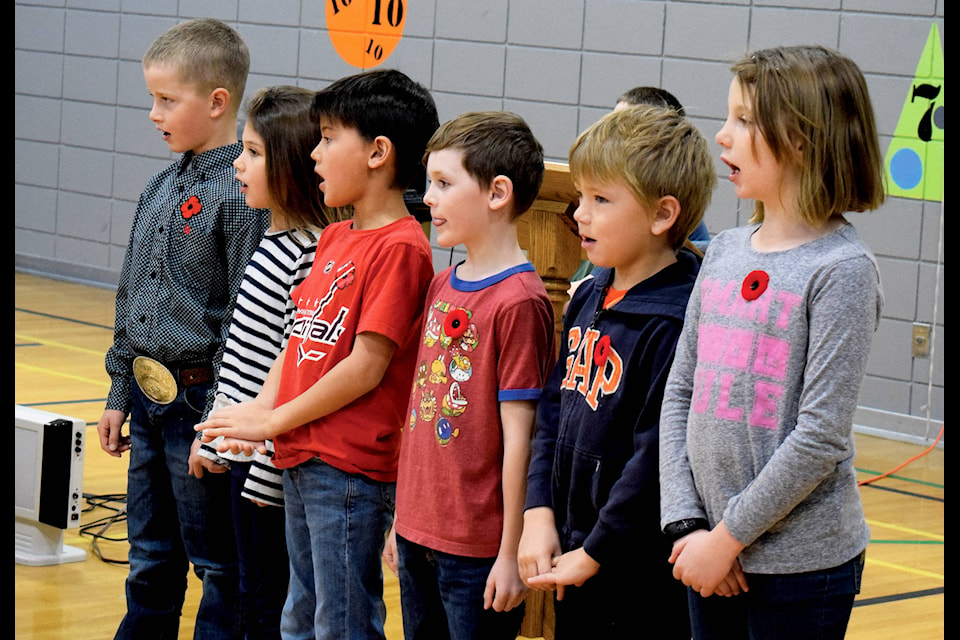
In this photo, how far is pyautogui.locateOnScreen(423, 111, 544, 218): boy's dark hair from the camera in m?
1.89

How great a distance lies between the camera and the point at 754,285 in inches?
60.6

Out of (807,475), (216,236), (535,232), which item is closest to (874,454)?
(535,232)

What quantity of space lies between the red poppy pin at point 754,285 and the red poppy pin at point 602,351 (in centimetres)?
21

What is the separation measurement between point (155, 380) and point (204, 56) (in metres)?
0.63

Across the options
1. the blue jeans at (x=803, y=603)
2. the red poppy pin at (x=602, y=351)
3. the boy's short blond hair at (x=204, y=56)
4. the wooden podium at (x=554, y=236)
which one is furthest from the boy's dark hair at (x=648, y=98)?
the blue jeans at (x=803, y=603)

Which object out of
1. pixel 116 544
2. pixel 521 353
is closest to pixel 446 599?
pixel 521 353

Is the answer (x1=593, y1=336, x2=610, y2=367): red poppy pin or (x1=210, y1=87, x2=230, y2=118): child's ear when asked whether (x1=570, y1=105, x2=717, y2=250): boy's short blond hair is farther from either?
(x1=210, y1=87, x2=230, y2=118): child's ear

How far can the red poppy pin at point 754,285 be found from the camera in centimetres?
153

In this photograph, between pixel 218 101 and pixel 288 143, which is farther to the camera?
pixel 218 101

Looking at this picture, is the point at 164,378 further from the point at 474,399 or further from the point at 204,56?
the point at 474,399

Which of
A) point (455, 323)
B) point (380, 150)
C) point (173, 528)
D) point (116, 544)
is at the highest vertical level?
point (380, 150)

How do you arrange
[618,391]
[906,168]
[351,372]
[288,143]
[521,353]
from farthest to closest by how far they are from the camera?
1. [906,168]
2. [288,143]
3. [351,372]
4. [521,353]
5. [618,391]

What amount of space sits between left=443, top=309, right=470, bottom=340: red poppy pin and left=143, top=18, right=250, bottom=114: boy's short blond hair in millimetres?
855
